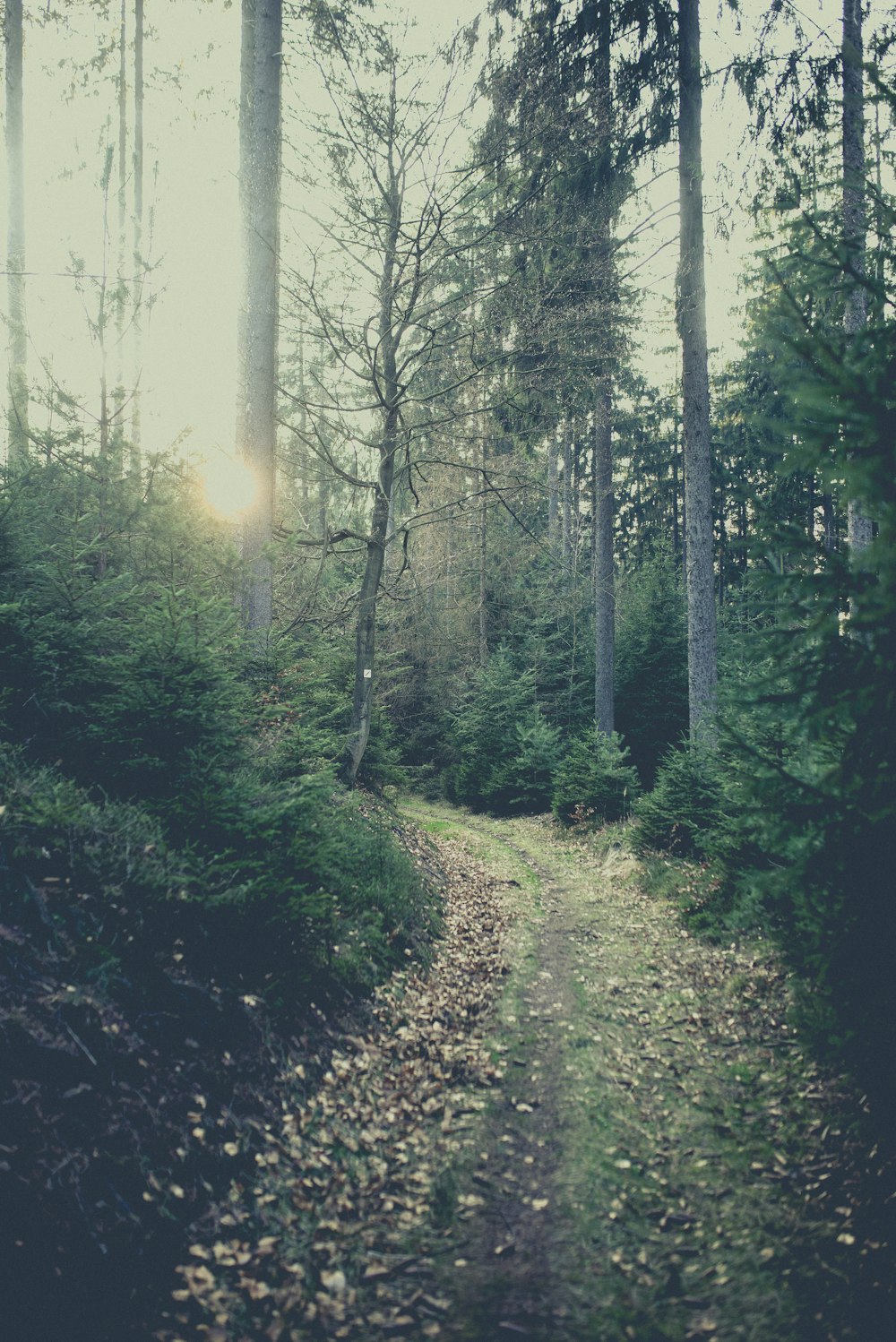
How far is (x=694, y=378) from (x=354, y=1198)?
1297cm

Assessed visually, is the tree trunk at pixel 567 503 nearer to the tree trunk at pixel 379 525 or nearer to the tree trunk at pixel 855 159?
the tree trunk at pixel 379 525

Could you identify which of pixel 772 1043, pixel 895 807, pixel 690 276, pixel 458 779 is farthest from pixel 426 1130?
pixel 458 779

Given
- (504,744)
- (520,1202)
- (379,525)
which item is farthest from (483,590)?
(520,1202)

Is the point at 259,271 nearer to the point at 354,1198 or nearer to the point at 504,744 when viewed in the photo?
the point at 354,1198

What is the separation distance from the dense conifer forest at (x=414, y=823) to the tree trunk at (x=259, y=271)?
6 cm

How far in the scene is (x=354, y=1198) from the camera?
3.88 metres

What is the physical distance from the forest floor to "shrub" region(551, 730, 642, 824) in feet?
23.9

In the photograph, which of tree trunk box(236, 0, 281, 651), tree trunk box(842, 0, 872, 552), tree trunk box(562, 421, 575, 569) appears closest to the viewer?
tree trunk box(236, 0, 281, 651)

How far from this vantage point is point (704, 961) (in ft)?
22.8

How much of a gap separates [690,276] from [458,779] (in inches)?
525

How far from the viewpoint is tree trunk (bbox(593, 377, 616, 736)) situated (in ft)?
56.1

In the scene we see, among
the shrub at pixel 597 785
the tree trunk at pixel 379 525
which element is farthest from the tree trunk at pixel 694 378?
the tree trunk at pixel 379 525

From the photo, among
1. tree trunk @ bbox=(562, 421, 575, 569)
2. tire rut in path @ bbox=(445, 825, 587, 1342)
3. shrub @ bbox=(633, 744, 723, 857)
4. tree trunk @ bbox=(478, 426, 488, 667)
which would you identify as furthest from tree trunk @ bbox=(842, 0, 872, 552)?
tree trunk @ bbox=(478, 426, 488, 667)

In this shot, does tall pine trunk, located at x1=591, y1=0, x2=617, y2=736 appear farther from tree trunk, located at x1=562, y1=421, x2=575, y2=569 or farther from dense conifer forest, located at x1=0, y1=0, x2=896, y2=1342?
tree trunk, located at x1=562, y1=421, x2=575, y2=569
